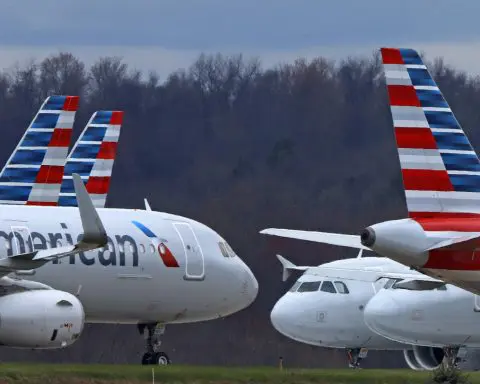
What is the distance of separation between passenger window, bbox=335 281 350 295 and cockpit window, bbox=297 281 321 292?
544 millimetres

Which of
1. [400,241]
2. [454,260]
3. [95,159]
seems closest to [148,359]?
[454,260]

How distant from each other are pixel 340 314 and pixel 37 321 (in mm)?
15153

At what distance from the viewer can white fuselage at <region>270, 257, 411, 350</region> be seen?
4600 cm

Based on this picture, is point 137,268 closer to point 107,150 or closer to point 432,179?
point 432,179

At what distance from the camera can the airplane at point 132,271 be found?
36312 mm

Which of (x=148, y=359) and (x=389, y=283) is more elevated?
(x=389, y=283)

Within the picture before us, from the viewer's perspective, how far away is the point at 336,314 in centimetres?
4606

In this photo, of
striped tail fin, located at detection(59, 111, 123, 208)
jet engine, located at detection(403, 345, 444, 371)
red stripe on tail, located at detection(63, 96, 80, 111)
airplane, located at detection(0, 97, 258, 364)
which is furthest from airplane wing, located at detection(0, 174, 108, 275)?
striped tail fin, located at detection(59, 111, 123, 208)

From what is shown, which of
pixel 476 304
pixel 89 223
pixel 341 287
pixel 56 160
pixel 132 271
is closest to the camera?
pixel 89 223

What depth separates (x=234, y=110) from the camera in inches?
2894

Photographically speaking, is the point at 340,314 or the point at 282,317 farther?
the point at 282,317

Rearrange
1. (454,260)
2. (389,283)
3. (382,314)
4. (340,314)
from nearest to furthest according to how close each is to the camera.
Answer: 1. (454,260)
2. (382,314)
3. (389,283)
4. (340,314)

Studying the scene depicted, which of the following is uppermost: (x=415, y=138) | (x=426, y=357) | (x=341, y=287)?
(x=415, y=138)

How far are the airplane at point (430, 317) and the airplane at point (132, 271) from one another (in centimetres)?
330
